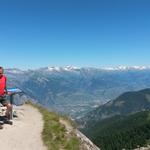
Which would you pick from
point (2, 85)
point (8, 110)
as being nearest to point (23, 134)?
point (8, 110)

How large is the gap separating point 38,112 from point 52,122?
295 inches

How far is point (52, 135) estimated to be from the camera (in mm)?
28094

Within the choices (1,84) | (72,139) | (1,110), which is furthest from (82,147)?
(1,110)

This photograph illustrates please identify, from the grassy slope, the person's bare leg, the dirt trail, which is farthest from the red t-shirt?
the grassy slope

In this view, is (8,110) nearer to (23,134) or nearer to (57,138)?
(23,134)

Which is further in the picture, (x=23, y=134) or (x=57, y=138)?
(x=23, y=134)

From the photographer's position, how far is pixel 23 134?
27891mm

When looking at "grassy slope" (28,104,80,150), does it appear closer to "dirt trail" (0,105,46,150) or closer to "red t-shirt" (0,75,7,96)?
"dirt trail" (0,105,46,150)

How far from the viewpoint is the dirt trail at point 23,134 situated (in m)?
24.8

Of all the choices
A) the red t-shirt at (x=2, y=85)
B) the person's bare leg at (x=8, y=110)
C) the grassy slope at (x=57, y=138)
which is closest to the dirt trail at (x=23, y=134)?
the grassy slope at (x=57, y=138)

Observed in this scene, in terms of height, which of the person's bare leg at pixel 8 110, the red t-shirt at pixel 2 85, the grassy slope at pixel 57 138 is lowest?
the grassy slope at pixel 57 138

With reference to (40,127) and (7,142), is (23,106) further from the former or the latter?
(7,142)

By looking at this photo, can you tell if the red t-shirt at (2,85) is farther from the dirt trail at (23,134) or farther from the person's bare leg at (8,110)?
the dirt trail at (23,134)

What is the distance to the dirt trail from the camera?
24797 millimetres
